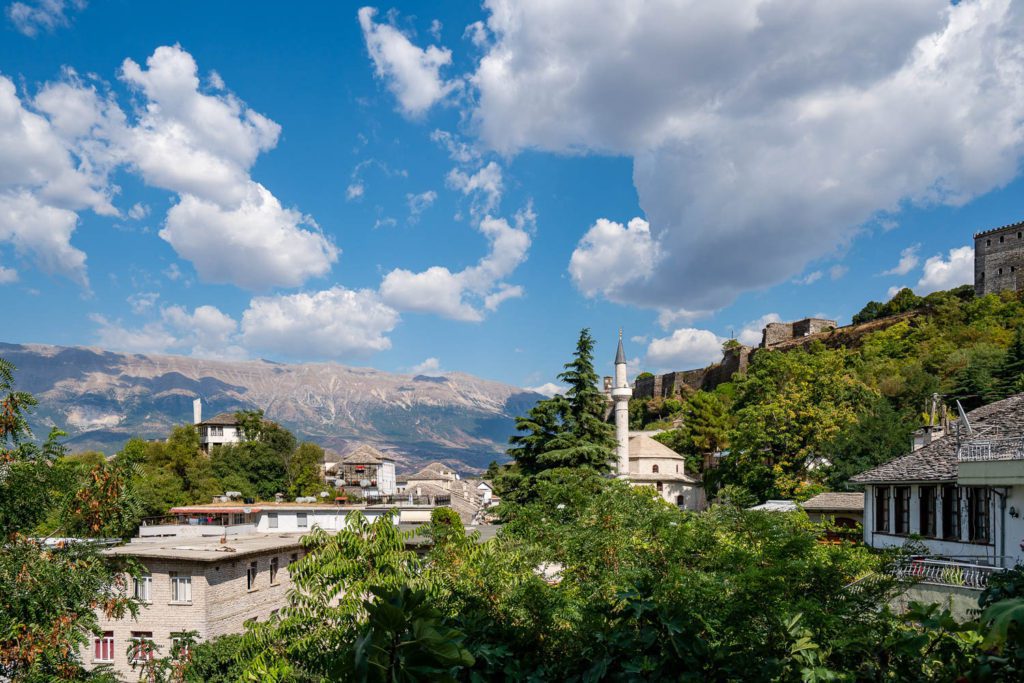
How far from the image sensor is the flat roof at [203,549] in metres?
21.0

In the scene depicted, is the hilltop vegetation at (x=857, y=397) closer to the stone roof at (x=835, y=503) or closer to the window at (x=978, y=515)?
the stone roof at (x=835, y=503)

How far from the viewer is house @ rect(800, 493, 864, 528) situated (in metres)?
28.5

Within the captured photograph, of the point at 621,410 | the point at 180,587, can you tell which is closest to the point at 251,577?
the point at 180,587

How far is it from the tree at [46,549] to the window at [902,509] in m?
18.7

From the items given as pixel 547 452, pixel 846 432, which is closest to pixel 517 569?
pixel 547 452

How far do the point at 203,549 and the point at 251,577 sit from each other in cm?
191

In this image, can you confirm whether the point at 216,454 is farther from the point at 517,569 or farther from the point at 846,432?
the point at 517,569

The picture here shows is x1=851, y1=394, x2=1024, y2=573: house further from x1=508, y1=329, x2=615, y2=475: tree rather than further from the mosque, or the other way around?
the mosque

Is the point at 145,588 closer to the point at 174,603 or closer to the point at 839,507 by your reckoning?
the point at 174,603

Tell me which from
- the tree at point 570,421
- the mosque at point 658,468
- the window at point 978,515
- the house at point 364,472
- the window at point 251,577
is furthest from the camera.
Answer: the house at point 364,472

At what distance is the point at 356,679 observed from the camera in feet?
8.33

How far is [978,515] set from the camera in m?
15.4

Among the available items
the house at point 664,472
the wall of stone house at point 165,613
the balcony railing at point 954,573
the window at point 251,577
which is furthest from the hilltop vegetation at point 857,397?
the wall of stone house at point 165,613

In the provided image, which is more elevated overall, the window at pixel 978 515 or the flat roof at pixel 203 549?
the window at pixel 978 515
